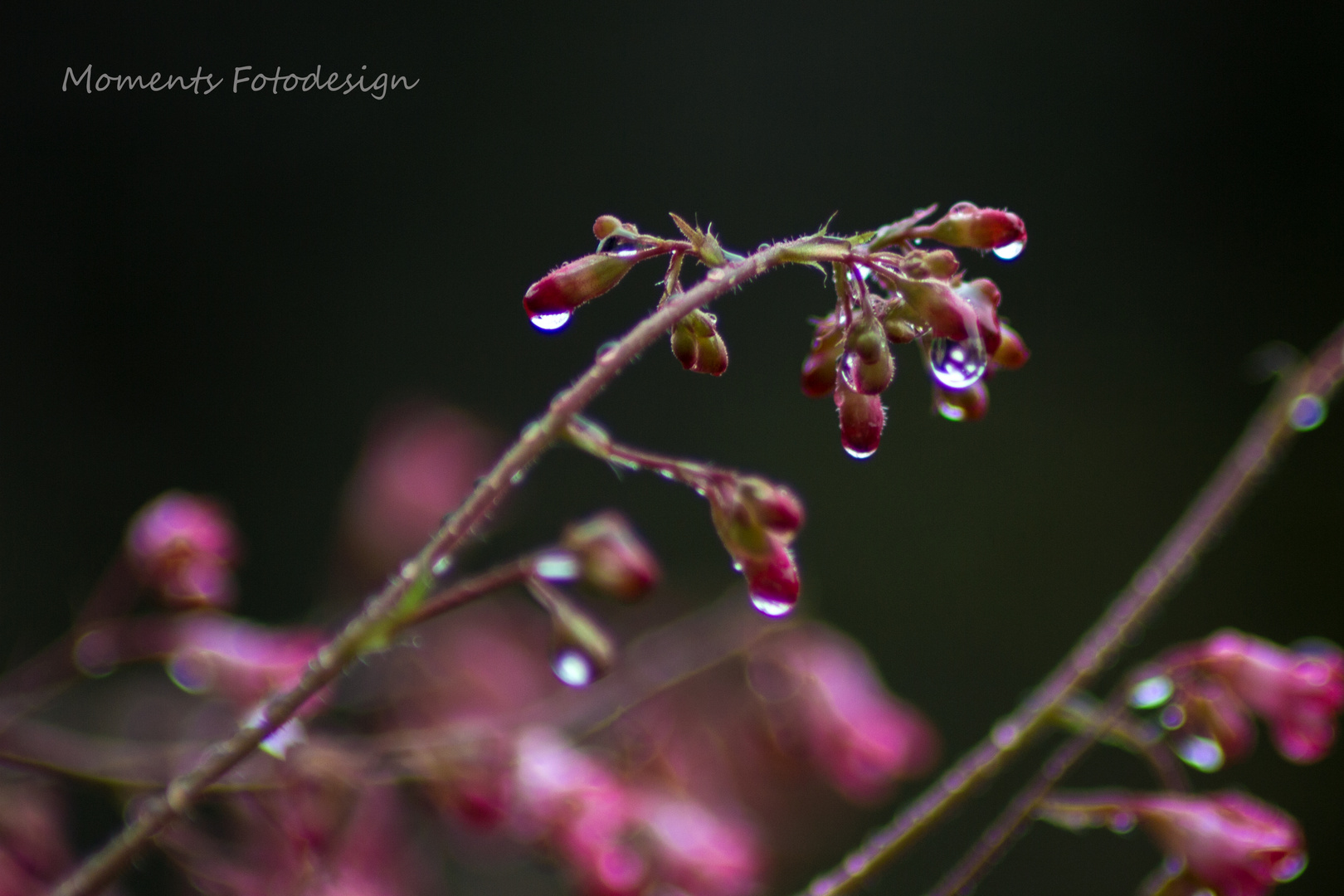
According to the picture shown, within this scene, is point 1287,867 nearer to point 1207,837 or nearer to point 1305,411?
point 1207,837

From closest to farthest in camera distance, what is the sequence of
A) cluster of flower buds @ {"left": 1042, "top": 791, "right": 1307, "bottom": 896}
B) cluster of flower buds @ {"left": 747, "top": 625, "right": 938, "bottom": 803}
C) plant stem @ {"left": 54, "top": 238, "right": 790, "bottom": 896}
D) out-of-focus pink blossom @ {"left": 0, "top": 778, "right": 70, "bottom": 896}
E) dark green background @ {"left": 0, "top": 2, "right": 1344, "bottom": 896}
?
1. plant stem @ {"left": 54, "top": 238, "right": 790, "bottom": 896}
2. cluster of flower buds @ {"left": 1042, "top": 791, "right": 1307, "bottom": 896}
3. out-of-focus pink blossom @ {"left": 0, "top": 778, "right": 70, "bottom": 896}
4. cluster of flower buds @ {"left": 747, "top": 625, "right": 938, "bottom": 803}
5. dark green background @ {"left": 0, "top": 2, "right": 1344, "bottom": 896}

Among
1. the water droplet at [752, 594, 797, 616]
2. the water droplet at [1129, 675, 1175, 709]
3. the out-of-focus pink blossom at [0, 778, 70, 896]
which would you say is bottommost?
the out-of-focus pink blossom at [0, 778, 70, 896]

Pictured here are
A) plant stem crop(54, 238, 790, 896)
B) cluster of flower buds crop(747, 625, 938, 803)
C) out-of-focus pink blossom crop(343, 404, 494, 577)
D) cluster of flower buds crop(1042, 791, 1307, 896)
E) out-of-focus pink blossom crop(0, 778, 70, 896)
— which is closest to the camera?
plant stem crop(54, 238, 790, 896)

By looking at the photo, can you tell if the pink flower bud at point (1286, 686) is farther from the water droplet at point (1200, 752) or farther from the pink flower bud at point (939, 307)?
the pink flower bud at point (939, 307)

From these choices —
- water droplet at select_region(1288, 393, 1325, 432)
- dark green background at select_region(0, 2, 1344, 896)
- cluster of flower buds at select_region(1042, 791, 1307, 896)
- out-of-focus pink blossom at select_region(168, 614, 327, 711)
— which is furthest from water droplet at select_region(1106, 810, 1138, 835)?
dark green background at select_region(0, 2, 1344, 896)

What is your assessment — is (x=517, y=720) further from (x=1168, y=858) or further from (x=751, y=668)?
(x=1168, y=858)

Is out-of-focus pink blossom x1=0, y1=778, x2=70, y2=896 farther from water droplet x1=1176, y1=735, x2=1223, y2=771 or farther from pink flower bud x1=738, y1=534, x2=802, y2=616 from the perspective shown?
water droplet x1=1176, y1=735, x2=1223, y2=771
